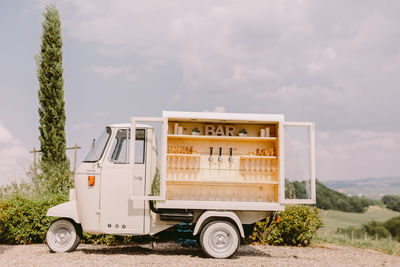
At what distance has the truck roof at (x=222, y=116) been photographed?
308 inches

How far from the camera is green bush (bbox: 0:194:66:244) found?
9.87 meters

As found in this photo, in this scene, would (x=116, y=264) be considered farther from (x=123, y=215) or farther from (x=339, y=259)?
(x=339, y=259)

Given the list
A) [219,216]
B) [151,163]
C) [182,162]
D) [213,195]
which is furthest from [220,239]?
[151,163]

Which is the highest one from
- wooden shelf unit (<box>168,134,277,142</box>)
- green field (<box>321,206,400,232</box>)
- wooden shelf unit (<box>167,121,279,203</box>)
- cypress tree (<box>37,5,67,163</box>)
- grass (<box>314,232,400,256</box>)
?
cypress tree (<box>37,5,67,163</box>)

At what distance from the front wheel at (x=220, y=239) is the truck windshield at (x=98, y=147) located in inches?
98.5

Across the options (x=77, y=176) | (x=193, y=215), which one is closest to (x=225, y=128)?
(x=193, y=215)

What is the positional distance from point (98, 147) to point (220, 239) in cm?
298

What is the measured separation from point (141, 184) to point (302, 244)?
4.97 meters

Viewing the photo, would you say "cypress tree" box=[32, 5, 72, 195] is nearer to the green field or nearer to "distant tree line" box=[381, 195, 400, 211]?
the green field

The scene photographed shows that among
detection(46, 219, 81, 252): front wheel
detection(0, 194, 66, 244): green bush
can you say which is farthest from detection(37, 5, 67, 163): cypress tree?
detection(46, 219, 81, 252): front wheel

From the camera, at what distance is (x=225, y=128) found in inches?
335

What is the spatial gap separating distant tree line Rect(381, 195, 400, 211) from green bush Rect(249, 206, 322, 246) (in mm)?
26424

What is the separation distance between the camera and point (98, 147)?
7.96m

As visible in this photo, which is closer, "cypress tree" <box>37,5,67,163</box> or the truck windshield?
the truck windshield
